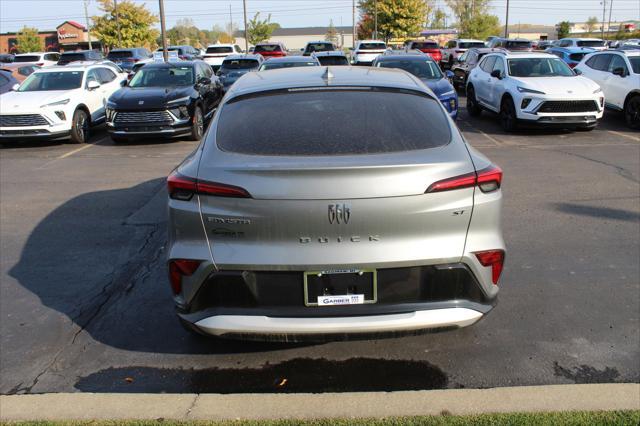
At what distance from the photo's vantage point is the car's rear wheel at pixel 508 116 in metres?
12.9

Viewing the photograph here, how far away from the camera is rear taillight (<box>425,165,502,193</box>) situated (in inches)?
125

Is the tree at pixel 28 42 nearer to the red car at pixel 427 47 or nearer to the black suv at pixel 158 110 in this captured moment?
the red car at pixel 427 47

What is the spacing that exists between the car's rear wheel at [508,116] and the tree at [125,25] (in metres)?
48.0

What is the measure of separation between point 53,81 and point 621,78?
13198mm

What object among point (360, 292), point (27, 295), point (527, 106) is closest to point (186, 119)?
point (527, 106)

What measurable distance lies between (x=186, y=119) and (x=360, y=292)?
32.8 ft

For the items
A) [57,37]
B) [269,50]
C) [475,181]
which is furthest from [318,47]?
[57,37]

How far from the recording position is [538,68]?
13.5 meters

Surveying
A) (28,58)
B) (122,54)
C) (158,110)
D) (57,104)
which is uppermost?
(122,54)

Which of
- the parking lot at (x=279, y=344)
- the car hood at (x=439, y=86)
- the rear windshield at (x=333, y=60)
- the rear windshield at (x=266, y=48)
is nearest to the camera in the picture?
the parking lot at (x=279, y=344)

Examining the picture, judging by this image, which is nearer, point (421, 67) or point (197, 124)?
point (197, 124)

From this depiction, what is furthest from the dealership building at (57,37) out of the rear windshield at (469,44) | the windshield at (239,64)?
the windshield at (239,64)

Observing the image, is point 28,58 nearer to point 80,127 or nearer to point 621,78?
point 80,127

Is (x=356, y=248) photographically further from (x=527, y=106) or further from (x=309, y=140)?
(x=527, y=106)
